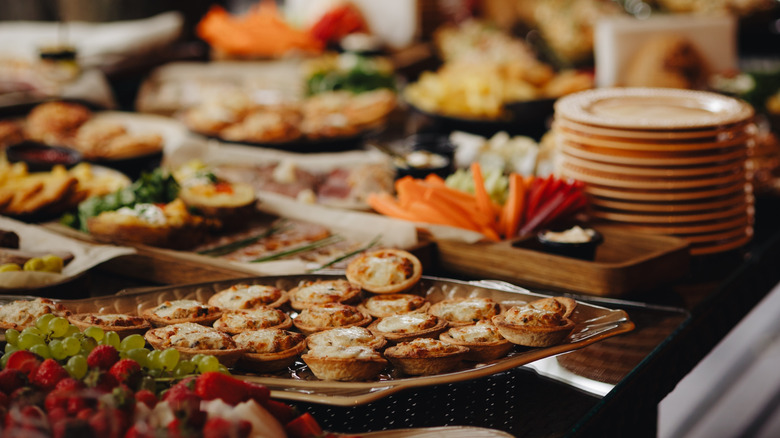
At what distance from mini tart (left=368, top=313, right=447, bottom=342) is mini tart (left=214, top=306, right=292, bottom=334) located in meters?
0.17

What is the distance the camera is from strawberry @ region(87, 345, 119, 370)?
1.10 meters

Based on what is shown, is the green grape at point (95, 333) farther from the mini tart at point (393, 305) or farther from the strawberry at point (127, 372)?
the mini tart at point (393, 305)

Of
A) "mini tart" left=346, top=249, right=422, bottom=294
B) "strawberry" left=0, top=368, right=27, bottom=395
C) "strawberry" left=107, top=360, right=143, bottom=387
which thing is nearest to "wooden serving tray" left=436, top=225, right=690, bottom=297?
"mini tart" left=346, top=249, right=422, bottom=294

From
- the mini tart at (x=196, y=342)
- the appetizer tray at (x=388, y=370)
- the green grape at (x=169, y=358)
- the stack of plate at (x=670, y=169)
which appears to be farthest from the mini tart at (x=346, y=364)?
the stack of plate at (x=670, y=169)

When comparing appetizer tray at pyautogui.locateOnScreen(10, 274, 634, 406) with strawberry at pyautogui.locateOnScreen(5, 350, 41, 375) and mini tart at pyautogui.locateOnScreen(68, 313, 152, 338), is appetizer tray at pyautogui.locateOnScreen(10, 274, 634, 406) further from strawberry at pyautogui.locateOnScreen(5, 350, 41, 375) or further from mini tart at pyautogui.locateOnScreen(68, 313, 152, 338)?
strawberry at pyautogui.locateOnScreen(5, 350, 41, 375)

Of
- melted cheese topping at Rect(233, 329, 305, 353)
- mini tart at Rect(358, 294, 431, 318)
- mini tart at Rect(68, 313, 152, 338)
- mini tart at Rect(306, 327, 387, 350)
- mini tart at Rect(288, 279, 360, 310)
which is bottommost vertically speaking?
mini tart at Rect(358, 294, 431, 318)

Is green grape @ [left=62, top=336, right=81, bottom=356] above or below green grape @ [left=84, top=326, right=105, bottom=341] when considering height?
above

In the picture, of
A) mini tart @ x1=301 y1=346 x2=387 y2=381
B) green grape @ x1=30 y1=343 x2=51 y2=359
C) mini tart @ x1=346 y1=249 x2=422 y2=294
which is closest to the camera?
green grape @ x1=30 y1=343 x2=51 y2=359

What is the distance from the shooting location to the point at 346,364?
4.11 feet

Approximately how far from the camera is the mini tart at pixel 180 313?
1.42 meters

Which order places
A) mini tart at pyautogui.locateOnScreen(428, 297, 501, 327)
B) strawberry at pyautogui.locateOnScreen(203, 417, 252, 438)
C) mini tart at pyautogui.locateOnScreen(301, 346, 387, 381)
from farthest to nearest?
mini tart at pyautogui.locateOnScreen(428, 297, 501, 327), mini tart at pyautogui.locateOnScreen(301, 346, 387, 381), strawberry at pyautogui.locateOnScreen(203, 417, 252, 438)

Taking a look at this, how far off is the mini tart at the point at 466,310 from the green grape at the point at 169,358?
53 centimetres

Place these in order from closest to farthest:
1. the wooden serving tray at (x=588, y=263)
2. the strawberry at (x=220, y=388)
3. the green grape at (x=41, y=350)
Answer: the strawberry at (x=220, y=388)
the green grape at (x=41, y=350)
the wooden serving tray at (x=588, y=263)

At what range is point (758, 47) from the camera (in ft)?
20.8
